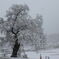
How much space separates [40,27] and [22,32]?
110 inches

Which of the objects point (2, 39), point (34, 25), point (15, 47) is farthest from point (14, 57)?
point (34, 25)

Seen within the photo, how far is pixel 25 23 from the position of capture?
19828mm

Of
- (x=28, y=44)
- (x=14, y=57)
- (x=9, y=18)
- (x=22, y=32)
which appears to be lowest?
(x=14, y=57)

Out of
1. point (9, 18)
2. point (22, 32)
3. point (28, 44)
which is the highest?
point (9, 18)

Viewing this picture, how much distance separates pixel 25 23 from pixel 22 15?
1.14 m

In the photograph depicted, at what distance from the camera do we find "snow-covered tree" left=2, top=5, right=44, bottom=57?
64.4ft

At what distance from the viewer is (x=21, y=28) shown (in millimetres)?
19969

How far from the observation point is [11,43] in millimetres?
21156

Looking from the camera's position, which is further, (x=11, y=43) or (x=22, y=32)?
(x=11, y=43)

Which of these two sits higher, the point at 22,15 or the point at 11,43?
the point at 22,15

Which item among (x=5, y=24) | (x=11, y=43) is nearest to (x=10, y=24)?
(x=5, y=24)

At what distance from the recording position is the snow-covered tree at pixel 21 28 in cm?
1964

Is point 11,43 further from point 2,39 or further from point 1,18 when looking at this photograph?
point 1,18

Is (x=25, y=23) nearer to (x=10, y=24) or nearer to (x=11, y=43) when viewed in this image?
(x=10, y=24)
